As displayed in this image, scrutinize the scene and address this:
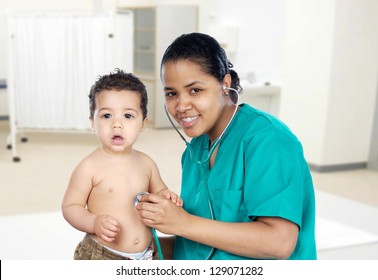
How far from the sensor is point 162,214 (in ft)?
2.99

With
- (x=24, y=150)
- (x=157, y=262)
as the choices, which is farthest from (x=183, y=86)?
(x=24, y=150)

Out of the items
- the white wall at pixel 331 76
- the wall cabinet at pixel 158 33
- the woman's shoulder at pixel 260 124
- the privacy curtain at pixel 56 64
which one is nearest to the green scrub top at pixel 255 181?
the woman's shoulder at pixel 260 124

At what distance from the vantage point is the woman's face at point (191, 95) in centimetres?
96

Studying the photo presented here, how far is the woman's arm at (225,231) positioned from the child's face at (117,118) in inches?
6.1

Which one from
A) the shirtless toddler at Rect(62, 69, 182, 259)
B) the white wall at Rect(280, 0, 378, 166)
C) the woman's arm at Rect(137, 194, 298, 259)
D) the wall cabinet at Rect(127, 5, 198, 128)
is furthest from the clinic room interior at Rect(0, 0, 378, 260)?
the woman's arm at Rect(137, 194, 298, 259)

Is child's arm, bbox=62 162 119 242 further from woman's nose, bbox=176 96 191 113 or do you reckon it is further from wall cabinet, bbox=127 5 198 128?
wall cabinet, bbox=127 5 198 128

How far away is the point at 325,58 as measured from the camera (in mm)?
4066

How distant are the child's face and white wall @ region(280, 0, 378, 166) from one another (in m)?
3.31

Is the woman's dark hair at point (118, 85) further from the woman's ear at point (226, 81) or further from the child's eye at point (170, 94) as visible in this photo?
the woman's ear at point (226, 81)

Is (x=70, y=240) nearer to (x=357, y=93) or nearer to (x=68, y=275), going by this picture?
(x=68, y=275)

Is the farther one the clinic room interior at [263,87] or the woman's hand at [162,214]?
the clinic room interior at [263,87]

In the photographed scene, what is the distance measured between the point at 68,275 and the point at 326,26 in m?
3.64

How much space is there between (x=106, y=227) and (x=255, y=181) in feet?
1.04

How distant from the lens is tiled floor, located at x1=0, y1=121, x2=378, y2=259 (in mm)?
2180
